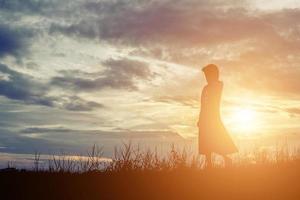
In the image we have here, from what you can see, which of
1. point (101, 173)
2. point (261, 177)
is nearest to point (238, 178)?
point (261, 177)

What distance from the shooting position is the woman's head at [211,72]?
12.8m

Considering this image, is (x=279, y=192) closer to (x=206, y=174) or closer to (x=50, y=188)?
(x=206, y=174)

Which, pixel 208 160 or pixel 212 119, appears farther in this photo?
pixel 208 160

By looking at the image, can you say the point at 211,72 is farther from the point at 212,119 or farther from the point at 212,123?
the point at 212,123

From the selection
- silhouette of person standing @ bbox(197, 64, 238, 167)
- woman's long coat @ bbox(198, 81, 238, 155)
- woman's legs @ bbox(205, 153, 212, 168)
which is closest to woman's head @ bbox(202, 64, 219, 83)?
silhouette of person standing @ bbox(197, 64, 238, 167)

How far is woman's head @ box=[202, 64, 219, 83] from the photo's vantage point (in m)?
12.8

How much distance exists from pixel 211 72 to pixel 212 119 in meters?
1.29

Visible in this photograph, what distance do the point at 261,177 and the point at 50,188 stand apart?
5199 mm

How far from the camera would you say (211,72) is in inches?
504

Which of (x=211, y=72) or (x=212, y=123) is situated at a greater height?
(x=211, y=72)

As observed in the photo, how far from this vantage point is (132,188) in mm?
10969

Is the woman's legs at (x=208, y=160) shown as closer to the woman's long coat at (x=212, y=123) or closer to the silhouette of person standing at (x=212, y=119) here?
the silhouette of person standing at (x=212, y=119)

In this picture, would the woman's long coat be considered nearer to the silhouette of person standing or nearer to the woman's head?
the silhouette of person standing

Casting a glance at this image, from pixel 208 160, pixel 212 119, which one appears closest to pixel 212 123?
pixel 212 119
